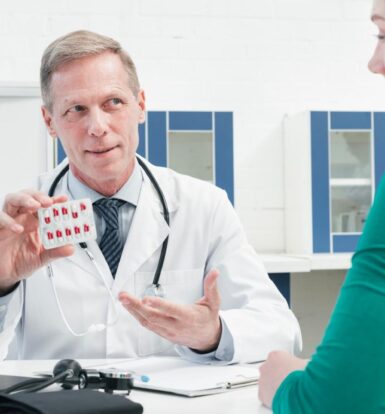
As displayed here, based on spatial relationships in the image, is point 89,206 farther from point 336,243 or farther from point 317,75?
point 317,75

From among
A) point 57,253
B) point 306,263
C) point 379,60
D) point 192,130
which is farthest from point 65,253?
point 192,130

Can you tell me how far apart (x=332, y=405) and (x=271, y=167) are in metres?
3.26

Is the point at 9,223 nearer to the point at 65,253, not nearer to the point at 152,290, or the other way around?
the point at 65,253

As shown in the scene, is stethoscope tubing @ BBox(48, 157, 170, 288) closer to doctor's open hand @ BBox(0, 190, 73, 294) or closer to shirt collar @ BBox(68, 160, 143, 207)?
shirt collar @ BBox(68, 160, 143, 207)

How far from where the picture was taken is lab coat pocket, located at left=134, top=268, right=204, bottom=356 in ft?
5.39

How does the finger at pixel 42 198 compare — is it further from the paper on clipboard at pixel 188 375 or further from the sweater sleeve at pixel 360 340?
the sweater sleeve at pixel 360 340

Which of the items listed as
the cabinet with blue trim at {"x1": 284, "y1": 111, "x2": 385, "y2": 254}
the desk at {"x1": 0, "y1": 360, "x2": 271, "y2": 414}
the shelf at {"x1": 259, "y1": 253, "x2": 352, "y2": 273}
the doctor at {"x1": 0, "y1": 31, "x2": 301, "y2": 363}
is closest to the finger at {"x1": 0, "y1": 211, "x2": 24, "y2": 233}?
the doctor at {"x1": 0, "y1": 31, "x2": 301, "y2": 363}

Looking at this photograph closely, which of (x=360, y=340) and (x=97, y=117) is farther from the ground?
(x=97, y=117)

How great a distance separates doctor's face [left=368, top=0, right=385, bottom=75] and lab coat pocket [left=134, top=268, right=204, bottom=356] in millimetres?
852

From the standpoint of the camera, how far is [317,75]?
4027 millimetres

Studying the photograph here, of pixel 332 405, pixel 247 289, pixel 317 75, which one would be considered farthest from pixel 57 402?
pixel 317 75

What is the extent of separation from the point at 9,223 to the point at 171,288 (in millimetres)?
463

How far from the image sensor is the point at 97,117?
66.8 inches

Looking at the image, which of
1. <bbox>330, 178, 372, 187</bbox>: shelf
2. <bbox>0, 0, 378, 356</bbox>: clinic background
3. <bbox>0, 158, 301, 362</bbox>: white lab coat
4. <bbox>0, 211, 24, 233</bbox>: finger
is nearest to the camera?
<bbox>0, 211, 24, 233</bbox>: finger
